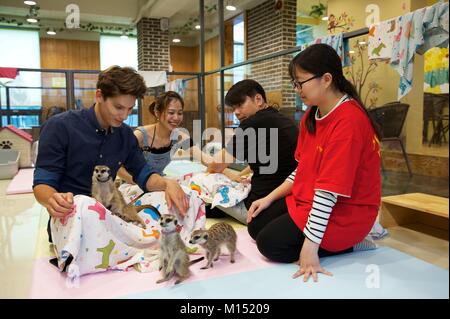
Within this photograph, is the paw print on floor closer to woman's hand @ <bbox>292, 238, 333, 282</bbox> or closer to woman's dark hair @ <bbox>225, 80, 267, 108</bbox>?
woman's dark hair @ <bbox>225, 80, 267, 108</bbox>

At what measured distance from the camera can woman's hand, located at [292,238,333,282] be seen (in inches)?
66.7

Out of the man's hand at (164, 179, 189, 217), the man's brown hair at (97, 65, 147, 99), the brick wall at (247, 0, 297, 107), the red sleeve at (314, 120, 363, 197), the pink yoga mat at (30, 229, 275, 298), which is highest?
the brick wall at (247, 0, 297, 107)

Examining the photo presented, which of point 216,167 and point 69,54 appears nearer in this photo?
point 216,167

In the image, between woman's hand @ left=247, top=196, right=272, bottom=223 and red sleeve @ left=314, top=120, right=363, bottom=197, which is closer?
red sleeve @ left=314, top=120, right=363, bottom=197

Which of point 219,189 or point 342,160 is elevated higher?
point 342,160

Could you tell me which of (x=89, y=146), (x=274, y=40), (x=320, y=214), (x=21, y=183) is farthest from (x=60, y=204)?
(x=274, y=40)

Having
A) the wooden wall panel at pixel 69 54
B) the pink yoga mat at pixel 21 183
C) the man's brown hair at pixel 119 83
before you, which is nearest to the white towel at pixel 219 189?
the man's brown hair at pixel 119 83

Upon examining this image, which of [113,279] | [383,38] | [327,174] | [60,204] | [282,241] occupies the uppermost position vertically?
[383,38]

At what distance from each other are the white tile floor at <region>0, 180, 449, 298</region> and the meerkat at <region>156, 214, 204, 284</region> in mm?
603

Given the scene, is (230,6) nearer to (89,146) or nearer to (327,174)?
(89,146)

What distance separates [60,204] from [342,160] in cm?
122

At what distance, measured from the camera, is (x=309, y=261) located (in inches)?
67.1

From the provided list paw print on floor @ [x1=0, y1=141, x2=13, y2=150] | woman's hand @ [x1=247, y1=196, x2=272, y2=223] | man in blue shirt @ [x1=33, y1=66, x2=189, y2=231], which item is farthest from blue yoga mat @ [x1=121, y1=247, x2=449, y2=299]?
paw print on floor @ [x1=0, y1=141, x2=13, y2=150]
